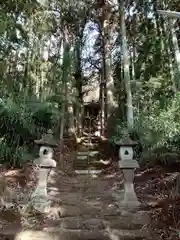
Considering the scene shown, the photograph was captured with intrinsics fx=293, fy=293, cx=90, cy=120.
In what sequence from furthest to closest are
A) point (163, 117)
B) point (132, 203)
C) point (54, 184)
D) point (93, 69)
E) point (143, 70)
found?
point (93, 69) < point (143, 70) < point (163, 117) < point (54, 184) < point (132, 203)

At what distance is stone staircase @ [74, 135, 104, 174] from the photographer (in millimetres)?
9312

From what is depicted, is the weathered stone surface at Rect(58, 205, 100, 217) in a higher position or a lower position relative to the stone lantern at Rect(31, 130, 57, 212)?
lower

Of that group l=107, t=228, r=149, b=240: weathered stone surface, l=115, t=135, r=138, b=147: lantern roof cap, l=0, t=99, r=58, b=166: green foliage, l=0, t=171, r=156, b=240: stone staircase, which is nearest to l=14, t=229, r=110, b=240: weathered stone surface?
l=0, t=171, r=156, b=240: stone staircase

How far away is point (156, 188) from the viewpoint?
19.6 feet

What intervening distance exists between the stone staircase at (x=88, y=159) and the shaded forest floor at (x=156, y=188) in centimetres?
67

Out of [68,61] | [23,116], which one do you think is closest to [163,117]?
[23,116]

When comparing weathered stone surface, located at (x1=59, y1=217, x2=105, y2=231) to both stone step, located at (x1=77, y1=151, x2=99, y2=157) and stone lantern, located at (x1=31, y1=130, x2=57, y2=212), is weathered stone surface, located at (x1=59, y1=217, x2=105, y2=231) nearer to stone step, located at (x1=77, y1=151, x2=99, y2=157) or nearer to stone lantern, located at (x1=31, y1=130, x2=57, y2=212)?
stone lantern, located at (x1=31, y1=130, x2=57, y2=212)

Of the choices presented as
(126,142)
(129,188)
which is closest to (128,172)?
(129,188)

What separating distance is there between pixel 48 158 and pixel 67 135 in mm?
7622

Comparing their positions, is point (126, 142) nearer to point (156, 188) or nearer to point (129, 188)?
point (129, 188)

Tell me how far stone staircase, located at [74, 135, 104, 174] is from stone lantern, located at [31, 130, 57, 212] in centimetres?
382

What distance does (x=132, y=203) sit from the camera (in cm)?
488

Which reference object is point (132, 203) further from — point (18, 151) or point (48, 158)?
point (18, 151)

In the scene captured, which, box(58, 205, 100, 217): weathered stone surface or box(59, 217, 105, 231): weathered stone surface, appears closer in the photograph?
box(59, 217, 105, 231): weathered stone surface
